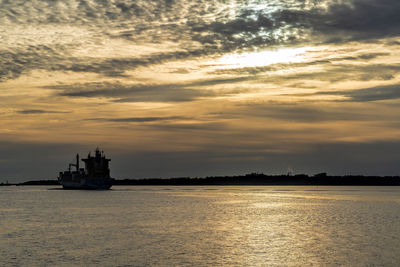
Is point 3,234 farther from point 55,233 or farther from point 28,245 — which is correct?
point 28,245

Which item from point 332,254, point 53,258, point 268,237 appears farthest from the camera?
point 268,237

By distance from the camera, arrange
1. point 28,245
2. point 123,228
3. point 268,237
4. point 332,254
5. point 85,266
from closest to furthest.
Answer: point 85,266 → point 332,254 → point 28,245 → point 268,237 → point 123,228

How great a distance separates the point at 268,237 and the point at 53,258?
22.0 metres

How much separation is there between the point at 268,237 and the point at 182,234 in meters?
9.03

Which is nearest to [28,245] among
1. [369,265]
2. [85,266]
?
[85,266]

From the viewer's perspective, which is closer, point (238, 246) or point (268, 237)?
point (238, 246)

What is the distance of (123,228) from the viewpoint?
186 ft

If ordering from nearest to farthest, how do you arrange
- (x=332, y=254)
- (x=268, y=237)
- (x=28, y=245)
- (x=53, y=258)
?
(x=53, y=258), (x=332, y=254), (x=28, y=245), (x=268, y=237)

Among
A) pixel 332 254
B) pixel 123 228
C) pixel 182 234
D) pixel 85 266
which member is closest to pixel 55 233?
pixel 123 228

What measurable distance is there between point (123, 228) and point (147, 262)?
2268 cm

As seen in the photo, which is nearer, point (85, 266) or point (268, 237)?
point (85, 266)

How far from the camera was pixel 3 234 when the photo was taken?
49.4 metres

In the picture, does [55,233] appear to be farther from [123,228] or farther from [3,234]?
[123,228]

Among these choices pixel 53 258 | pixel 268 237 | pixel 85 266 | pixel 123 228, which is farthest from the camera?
pixel 123 228
